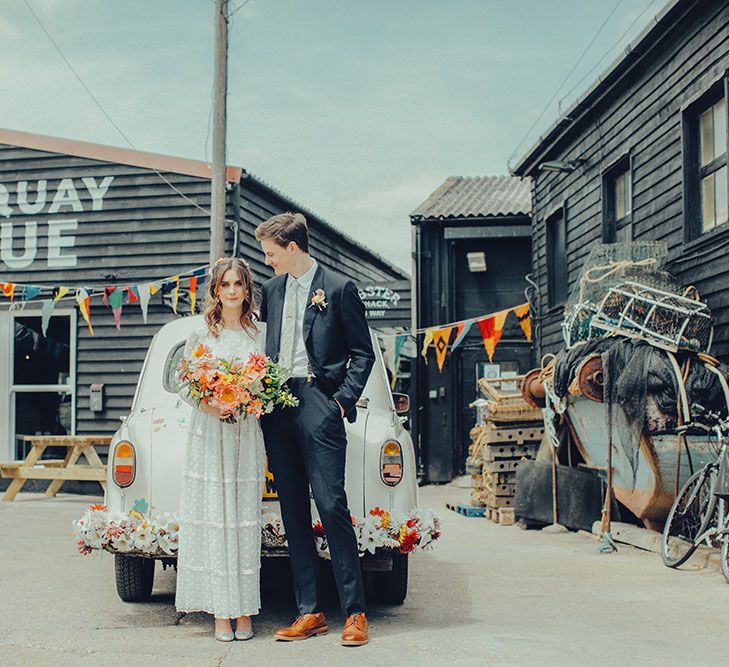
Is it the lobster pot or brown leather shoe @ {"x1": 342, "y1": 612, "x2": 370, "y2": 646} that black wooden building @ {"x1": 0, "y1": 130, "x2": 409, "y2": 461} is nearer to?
the lobster pot

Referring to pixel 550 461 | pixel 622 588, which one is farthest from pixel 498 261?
pixel 622 588

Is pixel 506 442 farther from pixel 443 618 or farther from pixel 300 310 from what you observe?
pixel 300 310

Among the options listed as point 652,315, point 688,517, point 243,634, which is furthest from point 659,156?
point 243,634

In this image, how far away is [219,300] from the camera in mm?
5383

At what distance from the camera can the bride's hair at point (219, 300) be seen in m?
5.35

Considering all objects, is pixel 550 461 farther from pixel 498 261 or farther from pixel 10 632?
pixel 498 261

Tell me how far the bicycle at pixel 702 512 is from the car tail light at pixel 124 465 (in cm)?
392

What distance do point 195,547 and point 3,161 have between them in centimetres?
1273

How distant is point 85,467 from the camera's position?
1394 cm

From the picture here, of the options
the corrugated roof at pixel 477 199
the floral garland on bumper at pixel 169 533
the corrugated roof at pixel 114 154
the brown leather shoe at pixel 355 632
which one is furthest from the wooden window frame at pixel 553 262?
the brown leather shoe at pixel 355 632

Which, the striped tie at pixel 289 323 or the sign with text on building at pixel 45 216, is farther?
the sign with text on building at pixel 45 216

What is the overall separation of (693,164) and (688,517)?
161 inches

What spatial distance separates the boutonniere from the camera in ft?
17.3

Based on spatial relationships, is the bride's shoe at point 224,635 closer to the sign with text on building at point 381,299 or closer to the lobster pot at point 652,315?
the lobster pot at point 652,315
